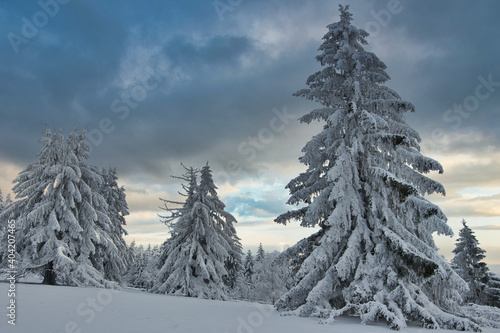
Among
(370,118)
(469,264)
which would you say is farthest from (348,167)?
(469,264)

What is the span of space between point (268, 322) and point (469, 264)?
106 feet

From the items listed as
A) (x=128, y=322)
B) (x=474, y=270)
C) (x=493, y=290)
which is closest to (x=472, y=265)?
(x=474, y=270)

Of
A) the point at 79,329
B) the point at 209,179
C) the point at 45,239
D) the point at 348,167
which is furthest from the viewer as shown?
the point at 209,179

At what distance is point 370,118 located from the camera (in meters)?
10.6

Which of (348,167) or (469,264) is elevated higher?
(348,167)

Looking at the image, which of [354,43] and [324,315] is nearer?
[324,315]

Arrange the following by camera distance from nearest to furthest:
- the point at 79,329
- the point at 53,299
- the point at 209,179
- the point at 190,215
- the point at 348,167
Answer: the point at 79,329, the point at 53,299, the point at 348,167, the point at 190,215, the point at 209,179

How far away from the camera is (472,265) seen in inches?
1208

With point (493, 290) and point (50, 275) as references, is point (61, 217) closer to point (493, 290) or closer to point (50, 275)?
point (50, 275)

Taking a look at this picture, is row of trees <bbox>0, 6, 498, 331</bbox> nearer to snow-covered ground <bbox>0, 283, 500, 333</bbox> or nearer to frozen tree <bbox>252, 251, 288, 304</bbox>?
snow-covered ground <bbox>0, 283, 500, 333</bbox>

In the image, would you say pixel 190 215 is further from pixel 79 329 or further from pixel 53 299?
pixel 79 329

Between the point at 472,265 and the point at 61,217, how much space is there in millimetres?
37874

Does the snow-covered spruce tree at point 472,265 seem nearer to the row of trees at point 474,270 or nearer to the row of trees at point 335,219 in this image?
the row of trees at point 474,270

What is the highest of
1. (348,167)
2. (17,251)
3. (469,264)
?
(348,167)
